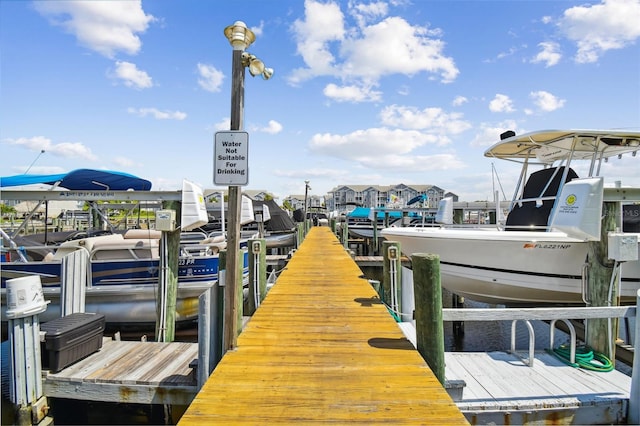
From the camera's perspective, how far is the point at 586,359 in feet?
14.6

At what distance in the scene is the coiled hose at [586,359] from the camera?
433 cm

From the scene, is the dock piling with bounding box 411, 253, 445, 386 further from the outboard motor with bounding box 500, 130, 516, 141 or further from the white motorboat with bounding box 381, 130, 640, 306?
the outboard motor with bounding box 500, 130, 516, 141

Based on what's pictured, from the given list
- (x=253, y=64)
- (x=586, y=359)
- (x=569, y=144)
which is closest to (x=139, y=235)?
(x=253, y=64)

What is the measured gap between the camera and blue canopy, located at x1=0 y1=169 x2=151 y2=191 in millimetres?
7547

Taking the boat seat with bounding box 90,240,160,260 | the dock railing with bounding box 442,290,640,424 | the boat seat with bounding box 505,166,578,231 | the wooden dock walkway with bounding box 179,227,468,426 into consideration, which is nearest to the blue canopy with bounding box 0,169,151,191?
the boat seat with bounding box 90,240,160,260

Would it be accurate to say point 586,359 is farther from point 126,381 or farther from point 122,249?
point 122,249

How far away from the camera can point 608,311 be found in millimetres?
3406

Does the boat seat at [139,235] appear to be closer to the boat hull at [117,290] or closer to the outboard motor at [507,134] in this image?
the boat hull at [117,290]

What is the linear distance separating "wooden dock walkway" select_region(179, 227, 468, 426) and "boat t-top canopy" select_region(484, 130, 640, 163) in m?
5.96

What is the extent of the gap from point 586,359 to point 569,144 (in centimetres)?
539

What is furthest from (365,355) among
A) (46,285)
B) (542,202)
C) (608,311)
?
(46,285)

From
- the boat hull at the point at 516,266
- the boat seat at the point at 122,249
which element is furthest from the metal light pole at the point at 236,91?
the boat hull at the point at 516,266

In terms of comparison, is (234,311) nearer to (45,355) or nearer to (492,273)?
(45,355)

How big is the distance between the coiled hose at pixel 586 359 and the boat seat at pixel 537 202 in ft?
10.8
